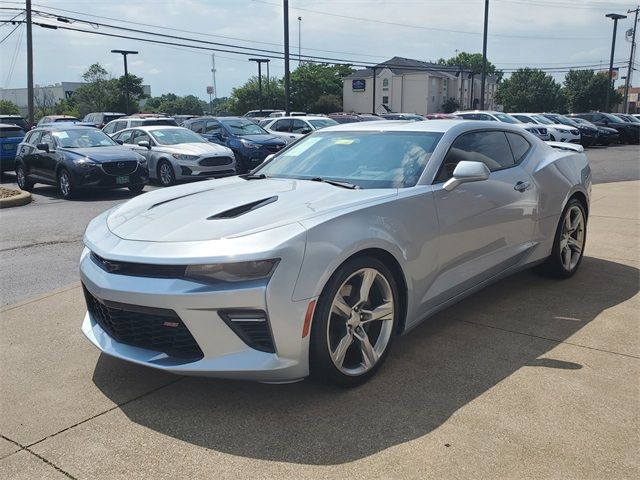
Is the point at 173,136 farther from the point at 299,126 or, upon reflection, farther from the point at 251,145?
the point at 299,126

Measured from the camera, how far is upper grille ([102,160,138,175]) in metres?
12.2

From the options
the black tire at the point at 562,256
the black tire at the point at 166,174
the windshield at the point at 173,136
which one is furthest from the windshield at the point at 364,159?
the windshield at the point at 173,136

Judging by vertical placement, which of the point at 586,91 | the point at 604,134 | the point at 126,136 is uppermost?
the point at 586,91

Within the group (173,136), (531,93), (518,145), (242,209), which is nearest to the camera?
(242,209)

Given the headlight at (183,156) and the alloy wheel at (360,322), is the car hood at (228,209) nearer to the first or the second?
the alloy wheel at (360,322)

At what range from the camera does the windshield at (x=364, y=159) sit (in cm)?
396

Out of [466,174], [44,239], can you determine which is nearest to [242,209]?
[466,174]

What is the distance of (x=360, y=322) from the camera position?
3.35 m

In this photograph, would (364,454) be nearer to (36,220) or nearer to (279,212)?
(279,212)

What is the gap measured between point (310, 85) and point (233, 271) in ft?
254

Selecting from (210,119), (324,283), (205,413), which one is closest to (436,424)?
(324,283)

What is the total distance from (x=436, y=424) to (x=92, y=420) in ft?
5.91

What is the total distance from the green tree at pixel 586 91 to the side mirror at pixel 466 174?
259ft

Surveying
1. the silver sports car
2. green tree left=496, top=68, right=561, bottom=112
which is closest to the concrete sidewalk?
the silver sports car
